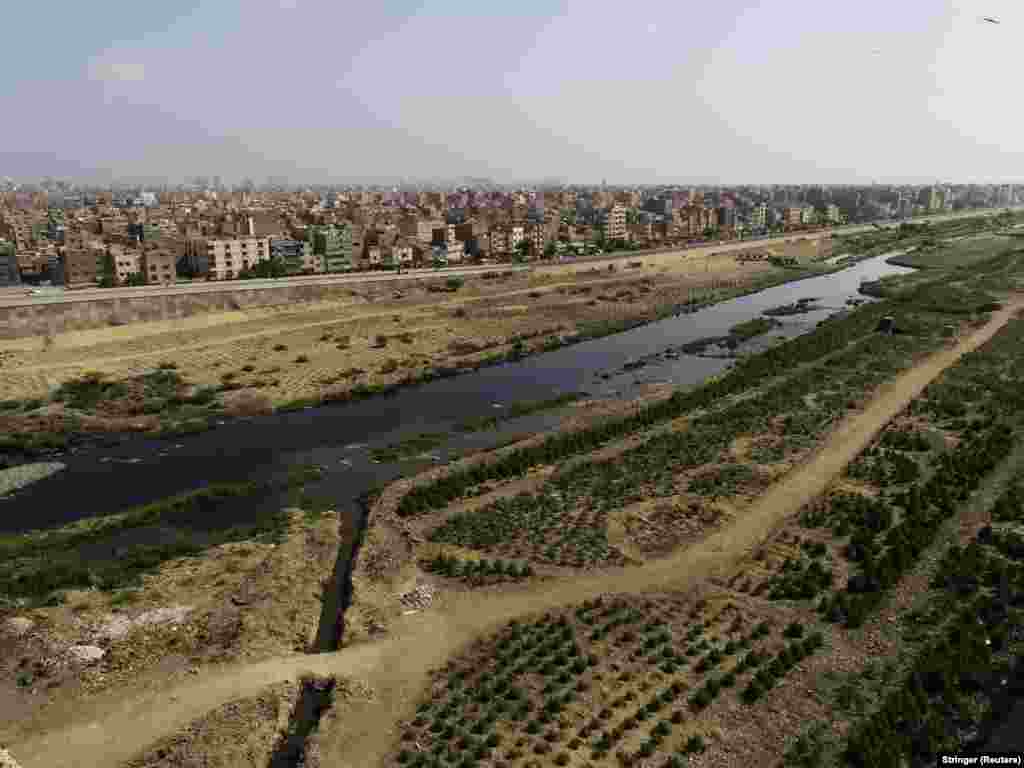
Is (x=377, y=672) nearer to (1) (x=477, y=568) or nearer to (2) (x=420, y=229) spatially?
(1) (x=477, y=568)

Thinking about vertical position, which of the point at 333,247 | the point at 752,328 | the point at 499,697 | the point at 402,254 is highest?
the point at 333,247

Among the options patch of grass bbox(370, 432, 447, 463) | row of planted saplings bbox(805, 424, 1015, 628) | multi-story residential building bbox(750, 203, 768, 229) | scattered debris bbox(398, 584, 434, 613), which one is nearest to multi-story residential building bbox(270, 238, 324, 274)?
patch of grass bbox(370, 432, 447, 463)

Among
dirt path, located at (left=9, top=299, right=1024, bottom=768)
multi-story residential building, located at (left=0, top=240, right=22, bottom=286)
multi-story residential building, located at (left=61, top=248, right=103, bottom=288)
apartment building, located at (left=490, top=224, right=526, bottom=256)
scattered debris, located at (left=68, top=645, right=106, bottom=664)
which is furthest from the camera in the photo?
apartment building, located at (left=490, top=224, right=526, bottom=256)

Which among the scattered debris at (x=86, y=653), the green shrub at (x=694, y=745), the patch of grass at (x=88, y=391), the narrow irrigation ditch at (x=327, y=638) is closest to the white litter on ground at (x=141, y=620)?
the scattered debris at (x=86, y=653)

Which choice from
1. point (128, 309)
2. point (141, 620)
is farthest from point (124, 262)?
point (141, 620)

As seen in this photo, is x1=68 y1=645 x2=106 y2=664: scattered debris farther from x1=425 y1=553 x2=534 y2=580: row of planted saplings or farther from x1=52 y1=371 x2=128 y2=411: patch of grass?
x1=52 y1=371 x2=128 y2=411: patch of grass

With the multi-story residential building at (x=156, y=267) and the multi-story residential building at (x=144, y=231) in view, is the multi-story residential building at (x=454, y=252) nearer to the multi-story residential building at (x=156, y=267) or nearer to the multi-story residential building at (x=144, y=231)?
the multi-story residential building at (x=156, y=267)
